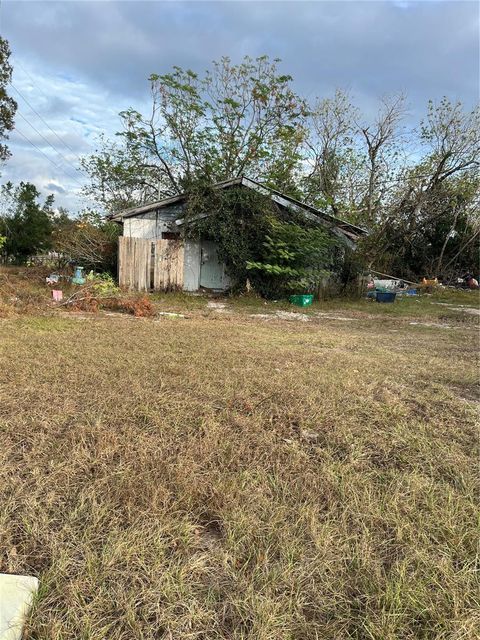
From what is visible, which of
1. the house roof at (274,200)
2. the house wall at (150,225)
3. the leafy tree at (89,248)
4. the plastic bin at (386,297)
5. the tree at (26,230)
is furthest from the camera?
the tree at (26,230)

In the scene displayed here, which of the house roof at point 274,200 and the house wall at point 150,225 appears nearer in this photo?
the house roof at point 274,200

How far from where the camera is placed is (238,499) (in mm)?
1886

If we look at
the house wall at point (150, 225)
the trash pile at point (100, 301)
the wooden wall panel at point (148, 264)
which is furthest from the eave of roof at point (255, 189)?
the trash pile at point (100, 301)

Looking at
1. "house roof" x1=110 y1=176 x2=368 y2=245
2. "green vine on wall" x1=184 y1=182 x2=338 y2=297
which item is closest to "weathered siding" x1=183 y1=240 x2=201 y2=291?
"green vine on wall" x1=184 y1=182 x2=338 y2=297

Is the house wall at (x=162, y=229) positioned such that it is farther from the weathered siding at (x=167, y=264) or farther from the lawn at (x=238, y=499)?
the lawn at (x=238, y=499)

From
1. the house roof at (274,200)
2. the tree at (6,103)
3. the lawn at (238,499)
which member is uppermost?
the tree at (6,103)

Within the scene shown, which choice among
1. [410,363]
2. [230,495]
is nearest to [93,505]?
[230,495]

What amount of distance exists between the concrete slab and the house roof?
10.8m

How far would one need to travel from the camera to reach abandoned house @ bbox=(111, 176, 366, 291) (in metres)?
11.4

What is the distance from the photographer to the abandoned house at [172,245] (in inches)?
447

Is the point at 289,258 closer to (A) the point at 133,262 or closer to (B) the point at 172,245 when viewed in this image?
(B) the point at 172,245

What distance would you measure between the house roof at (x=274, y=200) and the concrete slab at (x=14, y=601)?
1079 centimetres

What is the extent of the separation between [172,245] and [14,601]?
1084 centimetres

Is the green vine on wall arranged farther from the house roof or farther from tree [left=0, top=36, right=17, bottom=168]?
tree [left=0, top=36, right=17, bottom=168]
